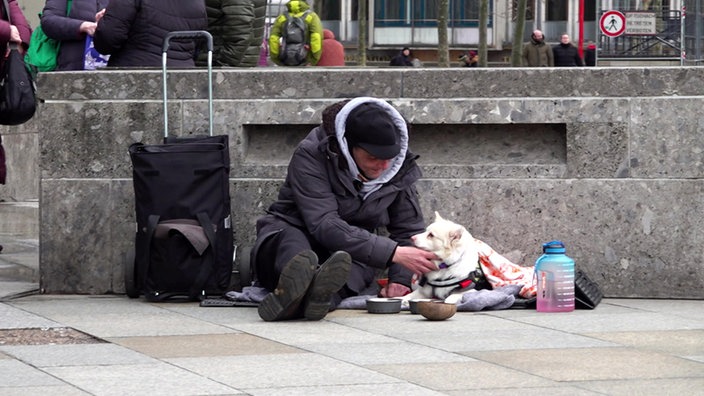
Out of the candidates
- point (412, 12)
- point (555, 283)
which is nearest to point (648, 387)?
point (555, 283)

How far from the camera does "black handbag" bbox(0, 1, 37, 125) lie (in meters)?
9.65

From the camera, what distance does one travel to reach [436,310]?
7379 mm

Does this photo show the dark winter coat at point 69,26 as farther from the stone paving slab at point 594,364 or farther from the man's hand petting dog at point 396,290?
the stone paving slab at point 594,364

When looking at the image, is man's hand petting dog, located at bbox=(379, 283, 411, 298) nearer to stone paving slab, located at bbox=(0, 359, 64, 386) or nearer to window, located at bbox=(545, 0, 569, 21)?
stone paving slab, located at bbox=(0, 359, 64, 386)

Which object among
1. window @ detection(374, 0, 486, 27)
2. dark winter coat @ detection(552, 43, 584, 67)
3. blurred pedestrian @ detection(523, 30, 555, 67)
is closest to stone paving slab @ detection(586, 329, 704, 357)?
dark winter coat @ detection(552, 43, 584, 67)

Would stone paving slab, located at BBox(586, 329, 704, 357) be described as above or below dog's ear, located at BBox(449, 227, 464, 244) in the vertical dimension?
below

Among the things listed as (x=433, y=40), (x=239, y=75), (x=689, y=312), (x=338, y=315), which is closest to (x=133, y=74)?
(x=239, y=75)

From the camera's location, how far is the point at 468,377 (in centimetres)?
559

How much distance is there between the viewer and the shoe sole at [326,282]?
7191 mm

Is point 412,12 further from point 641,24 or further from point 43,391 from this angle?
point 43,391

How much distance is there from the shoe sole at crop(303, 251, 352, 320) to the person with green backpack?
3320mm

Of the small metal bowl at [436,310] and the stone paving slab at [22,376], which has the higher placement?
the small metal bowl at [436,310]

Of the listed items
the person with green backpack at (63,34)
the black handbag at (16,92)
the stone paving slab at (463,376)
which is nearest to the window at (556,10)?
the person with green backpack at (63,34)

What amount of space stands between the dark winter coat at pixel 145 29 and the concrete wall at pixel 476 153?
41 centimetres
